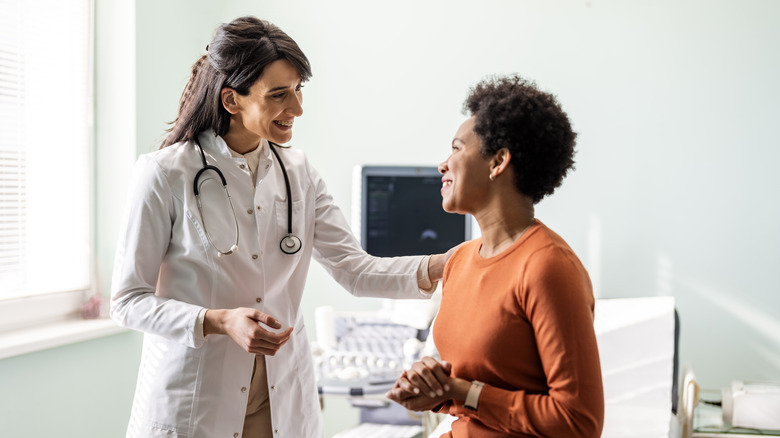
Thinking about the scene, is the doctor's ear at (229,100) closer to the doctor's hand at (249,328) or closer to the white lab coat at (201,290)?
the white lab coat at (201,290)

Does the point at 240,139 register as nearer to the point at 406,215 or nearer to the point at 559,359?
the point at 559,359

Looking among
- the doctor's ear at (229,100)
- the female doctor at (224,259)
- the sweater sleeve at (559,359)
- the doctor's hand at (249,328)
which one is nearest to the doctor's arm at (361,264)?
the female doctor at (224,259)

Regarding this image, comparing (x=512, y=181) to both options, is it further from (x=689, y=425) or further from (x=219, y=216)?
(x=689, y=425)

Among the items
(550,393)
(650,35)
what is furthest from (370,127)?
(550,393)

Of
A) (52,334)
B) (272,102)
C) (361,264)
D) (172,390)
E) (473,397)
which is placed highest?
(272,102)

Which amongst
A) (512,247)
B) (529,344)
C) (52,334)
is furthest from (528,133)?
(52,334)

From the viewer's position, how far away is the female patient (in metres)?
0.92

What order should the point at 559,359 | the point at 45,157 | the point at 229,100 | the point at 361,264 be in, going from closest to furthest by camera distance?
the point at 559,359, the point at 229,100, the point at 361,264, the point at 45,157

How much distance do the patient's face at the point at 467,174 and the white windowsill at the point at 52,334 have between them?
171 centimetres

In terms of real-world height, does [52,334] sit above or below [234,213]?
below

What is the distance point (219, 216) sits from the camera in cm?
142

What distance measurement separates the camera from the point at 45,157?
2.51 m

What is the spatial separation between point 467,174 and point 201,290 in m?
0.63

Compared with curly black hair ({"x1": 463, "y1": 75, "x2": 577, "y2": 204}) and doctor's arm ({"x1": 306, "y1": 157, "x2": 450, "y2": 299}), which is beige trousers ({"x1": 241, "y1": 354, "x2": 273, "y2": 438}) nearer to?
doctor's arm ({"x1": 306, "y1": 157, "x2": 450, "y2": 299})
